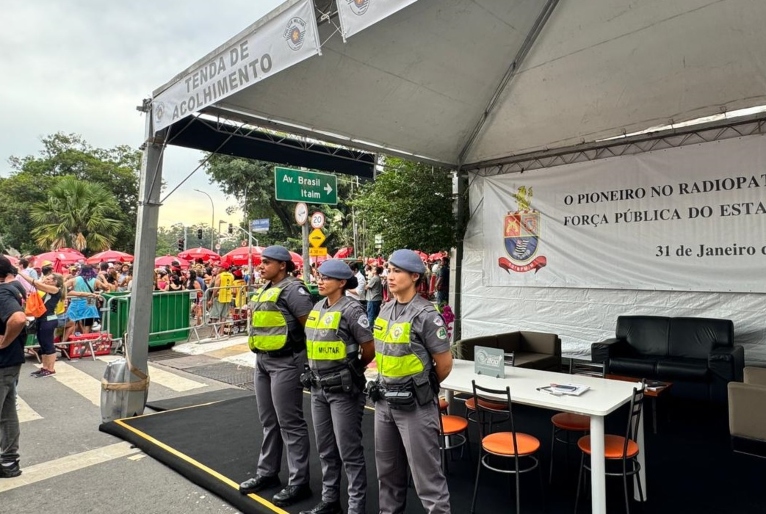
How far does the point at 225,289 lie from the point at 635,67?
953 cm

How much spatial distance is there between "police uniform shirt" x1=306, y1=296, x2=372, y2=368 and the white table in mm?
908

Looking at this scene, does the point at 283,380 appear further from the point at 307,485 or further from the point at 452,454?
the point at 452,454

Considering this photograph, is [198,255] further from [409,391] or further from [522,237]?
[409,391]

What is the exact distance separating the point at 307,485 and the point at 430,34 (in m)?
4.55

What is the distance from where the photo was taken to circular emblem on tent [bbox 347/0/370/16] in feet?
10.1

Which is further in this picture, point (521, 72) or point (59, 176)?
point (59, 176)

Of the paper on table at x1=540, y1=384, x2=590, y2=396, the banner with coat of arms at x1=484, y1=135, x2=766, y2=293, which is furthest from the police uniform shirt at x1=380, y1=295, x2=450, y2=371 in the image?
the banner with coat of arms at x1=484, y1=135, x2=766, y2=293

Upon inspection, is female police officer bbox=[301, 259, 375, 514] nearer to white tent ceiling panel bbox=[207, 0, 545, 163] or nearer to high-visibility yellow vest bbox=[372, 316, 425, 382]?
high-visibility yellow vest bbox=[372, 316, 425, 382]

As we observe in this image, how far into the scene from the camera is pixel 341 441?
116 inches

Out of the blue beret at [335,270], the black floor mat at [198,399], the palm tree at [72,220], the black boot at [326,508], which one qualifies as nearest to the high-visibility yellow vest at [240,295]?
the black floor mat at [198,399]

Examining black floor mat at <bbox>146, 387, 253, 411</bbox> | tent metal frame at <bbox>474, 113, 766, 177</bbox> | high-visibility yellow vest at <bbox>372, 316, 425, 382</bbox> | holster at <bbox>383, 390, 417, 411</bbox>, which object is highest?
tent metal frame at <bbox>474, 113, 766, 177</bbox>

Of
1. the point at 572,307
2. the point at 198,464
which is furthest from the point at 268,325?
the point at 572,307


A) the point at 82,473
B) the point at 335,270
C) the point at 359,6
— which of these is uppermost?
the point at 359,6

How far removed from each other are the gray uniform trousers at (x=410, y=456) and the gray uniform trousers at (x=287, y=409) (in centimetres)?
83
